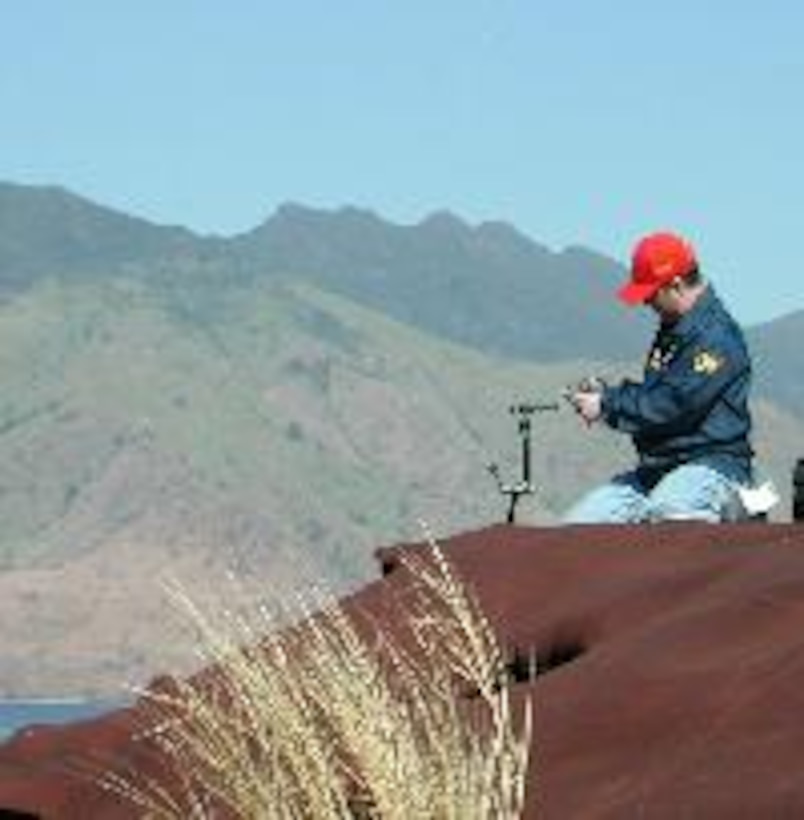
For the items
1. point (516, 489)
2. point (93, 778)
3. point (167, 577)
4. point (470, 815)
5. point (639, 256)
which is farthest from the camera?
point (516, 489)

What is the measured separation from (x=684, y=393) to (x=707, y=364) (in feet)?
0.43

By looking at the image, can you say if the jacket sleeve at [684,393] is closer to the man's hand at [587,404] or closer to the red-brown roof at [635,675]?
the man's hand at [587,404]

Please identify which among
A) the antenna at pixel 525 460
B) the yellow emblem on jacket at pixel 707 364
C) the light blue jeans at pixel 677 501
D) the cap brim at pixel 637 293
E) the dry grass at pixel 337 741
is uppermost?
the cap brim at pixel 637 293

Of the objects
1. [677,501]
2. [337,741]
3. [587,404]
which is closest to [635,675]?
[337,741]

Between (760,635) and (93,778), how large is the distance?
213 centimetres

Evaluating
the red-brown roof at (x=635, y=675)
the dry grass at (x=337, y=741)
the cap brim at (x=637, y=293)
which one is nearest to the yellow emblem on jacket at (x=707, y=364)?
the cap brim at (x=637, y=293)

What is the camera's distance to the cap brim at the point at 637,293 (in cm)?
878

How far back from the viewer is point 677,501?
880 centimetres

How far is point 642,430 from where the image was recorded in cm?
898

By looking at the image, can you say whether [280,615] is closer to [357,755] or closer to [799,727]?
[357,755]

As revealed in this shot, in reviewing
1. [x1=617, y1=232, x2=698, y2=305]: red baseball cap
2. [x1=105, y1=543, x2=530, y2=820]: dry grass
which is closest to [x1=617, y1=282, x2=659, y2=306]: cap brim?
[x1=617, y1=232, x2=698, y2=305]: red baseball cap

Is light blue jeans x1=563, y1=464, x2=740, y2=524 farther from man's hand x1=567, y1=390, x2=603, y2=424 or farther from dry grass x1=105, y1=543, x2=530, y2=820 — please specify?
dry grass x1=105, y1=543, x2=530, y2=820

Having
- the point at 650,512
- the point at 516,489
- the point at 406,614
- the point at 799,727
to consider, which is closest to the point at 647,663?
the point at 799,727

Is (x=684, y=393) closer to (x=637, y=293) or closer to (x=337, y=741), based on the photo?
(x=637, y=293)
